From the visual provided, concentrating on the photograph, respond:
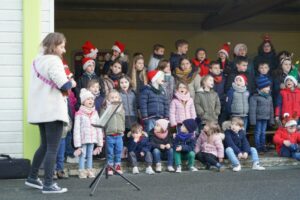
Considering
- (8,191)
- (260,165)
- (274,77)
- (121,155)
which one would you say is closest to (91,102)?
(121,155)

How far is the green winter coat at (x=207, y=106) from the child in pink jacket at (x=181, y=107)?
27 centimetres

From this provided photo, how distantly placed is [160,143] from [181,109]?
74 centimetres

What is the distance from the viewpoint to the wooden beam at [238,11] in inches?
494

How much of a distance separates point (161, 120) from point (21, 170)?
7.31 feet

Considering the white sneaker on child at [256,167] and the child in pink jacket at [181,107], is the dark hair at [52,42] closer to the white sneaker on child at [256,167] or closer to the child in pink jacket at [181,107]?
the child in pink jacket at [181,107]

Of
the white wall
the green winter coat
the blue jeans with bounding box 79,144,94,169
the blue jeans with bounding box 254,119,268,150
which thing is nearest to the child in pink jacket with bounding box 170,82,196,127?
the green winter coat

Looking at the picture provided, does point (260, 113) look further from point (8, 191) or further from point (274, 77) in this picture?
point (8, 191)

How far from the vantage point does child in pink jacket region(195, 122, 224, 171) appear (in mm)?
9516

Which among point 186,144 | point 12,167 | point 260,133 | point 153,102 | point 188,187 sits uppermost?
point 153,102

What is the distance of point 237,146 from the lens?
980 cm

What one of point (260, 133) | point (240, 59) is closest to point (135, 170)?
point (260, 133)

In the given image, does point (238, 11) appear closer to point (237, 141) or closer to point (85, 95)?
point (237, 141)

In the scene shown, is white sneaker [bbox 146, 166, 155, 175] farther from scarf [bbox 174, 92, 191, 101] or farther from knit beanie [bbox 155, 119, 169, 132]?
scarf [bbox 174, 92, 191, 101]

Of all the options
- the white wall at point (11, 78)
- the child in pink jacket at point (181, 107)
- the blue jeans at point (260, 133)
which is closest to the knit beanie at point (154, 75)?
the child in pink jacket at point (181, 107)
